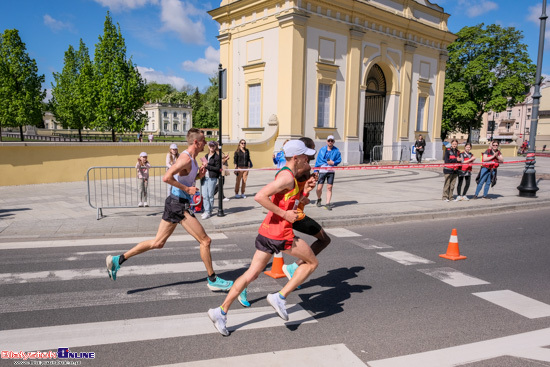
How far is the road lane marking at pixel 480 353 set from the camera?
3.41m

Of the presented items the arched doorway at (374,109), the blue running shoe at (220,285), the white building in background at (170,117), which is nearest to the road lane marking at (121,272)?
the blue running shoe at (220,285)

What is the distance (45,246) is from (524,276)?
7.80 meters

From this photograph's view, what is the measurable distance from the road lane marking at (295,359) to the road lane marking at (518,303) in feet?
7.77

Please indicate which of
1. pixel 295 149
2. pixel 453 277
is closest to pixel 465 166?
pixel 453 277

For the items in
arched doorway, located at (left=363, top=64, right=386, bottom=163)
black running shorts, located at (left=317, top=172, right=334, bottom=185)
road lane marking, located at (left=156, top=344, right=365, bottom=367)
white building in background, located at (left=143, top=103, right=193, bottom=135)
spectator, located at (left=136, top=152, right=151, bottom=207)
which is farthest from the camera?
white building in background, located at (left=143, top=103, right=193, bottom=135)

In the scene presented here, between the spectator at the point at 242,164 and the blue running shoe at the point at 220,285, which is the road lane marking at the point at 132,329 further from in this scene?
the spectator at the point at 242,164

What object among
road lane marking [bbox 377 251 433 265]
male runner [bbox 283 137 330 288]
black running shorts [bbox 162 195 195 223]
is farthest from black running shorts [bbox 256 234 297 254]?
road lane marking [bbox 377 251 433 265]

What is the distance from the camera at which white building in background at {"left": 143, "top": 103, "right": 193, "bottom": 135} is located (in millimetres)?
105775

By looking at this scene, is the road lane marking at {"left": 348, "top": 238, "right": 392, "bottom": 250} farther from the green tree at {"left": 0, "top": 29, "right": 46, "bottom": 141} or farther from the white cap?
the green tree at {"left": 0, "top": 29, "right": 46, "bottom": 141}

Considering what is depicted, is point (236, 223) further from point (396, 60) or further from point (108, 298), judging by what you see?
point (396, 60)

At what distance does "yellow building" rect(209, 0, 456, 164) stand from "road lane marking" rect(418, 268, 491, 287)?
15673 millimetres

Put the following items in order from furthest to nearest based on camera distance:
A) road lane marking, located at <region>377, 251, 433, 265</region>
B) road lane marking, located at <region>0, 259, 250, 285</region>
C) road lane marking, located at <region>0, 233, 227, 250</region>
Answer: road lane marking, located at <region>0, 233, 227, 250</region> → road lane marking, located at <region>377, 251, 433, 265</region> → road lane marking, located at <region>0, 259, 250, 285</region>

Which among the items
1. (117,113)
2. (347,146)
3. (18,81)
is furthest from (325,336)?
(18,81)

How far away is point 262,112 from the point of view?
22672 mm
